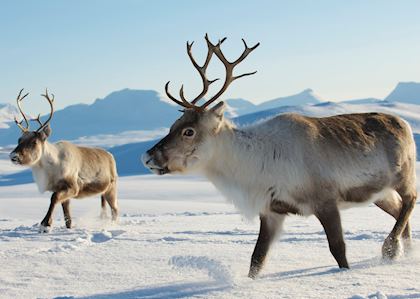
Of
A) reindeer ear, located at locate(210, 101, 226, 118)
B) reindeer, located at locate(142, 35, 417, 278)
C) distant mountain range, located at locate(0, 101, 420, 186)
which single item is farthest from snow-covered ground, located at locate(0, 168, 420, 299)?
distant mountain range, located at locate(0, 101, 420, 186)

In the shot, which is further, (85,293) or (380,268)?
(380,268)

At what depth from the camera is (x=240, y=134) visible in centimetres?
484


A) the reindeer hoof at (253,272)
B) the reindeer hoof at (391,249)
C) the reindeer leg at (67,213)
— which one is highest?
the reindeer hoof at (253,272)

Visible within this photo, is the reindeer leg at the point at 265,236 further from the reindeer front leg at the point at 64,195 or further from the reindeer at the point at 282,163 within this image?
the reindeer front leg at the point at 64,195

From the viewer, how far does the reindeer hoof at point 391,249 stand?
4941 millimetres

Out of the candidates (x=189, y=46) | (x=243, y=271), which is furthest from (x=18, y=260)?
(x=189, y=46)

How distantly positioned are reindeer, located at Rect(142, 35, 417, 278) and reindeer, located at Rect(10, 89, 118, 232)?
15.1 feet

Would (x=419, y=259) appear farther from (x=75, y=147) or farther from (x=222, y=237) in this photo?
(x=75, y=147)

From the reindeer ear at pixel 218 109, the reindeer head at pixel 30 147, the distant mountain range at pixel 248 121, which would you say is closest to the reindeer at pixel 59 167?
the reindeer head at pixel 30 147

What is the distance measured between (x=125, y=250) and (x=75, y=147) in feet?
15.2

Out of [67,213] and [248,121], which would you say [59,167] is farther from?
[248,121]

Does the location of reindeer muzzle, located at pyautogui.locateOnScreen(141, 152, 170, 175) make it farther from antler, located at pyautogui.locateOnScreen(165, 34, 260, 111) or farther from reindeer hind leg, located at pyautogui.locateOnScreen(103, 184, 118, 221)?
reindeer hind leg, located at pyautogui.locateOnScreen(103, 184, 118, 221)

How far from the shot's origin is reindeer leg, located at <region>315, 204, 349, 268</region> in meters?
4.44

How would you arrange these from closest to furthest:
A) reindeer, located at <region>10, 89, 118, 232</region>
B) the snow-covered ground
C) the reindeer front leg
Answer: the snow-covered ground, the reindeer front leg, reindeer, located at <region>10, 89, 118, 232</region>
